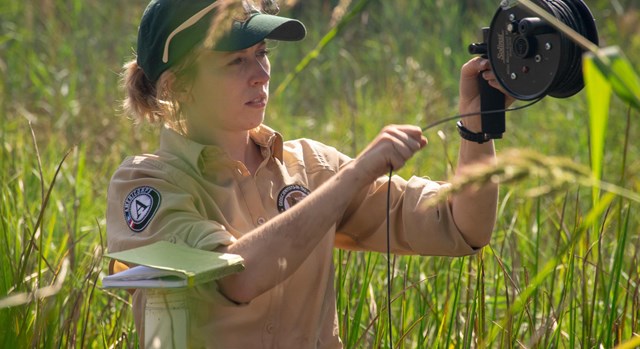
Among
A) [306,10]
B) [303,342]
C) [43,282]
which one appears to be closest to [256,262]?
[303,342]

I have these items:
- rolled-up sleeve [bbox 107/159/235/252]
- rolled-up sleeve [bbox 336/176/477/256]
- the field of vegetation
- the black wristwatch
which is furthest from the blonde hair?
the black wristwatch

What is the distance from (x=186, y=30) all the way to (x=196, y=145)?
10.9 inches

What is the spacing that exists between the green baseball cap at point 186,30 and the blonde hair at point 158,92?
29 millimetres

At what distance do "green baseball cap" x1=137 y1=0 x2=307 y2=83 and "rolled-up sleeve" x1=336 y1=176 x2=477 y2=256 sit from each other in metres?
0.47

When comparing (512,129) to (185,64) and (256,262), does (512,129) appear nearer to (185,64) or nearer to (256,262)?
(185,64)

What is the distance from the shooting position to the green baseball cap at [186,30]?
2.71m

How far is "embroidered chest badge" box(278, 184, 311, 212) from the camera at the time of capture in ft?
9.16

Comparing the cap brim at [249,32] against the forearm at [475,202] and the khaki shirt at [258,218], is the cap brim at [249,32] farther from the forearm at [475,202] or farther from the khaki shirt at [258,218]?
the forearm at [475,202]

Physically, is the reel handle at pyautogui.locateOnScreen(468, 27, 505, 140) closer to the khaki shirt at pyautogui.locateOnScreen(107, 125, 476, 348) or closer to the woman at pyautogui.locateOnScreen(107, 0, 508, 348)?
the woman at pyautogui.locateOnScreen(107, 0, 508, 348)

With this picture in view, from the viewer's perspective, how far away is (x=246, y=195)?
2.78m

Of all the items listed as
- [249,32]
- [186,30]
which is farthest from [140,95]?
[249,32]

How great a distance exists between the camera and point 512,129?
19.9ft

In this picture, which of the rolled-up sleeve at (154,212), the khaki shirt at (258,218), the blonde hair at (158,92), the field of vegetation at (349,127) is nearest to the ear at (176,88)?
the blonde hair at (158,92)

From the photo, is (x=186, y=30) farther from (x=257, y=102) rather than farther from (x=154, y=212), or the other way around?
(x=154, y=212)
